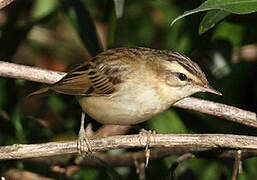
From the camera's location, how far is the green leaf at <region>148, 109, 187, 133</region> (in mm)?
4844

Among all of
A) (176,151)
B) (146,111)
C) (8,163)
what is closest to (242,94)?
(176,151)

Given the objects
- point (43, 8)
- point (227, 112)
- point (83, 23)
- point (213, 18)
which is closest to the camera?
point (213, 18)

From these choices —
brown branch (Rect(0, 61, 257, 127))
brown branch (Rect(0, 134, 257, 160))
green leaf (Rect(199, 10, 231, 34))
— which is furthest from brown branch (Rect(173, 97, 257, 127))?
green leaf (Rect(199, 10, 231, 34))

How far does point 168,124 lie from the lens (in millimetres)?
4895

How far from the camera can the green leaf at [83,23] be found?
493 centimetres

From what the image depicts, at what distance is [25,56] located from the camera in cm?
679

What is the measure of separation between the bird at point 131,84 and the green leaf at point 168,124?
0.70 m

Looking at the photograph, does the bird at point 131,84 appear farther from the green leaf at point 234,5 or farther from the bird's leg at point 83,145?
the green leaf at point 234,5

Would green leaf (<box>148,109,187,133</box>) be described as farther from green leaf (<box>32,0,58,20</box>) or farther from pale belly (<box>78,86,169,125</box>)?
green leaf (<box>32,0,58,20</box>)

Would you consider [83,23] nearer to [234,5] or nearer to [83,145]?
[83,145]

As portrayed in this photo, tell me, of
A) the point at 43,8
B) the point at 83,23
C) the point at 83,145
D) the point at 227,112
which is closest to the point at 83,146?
the point at 83,145

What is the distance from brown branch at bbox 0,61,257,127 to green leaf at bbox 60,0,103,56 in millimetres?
769

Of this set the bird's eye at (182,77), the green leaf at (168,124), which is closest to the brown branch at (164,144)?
the bird's eye at (182,77)

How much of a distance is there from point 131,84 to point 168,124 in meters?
0.85
